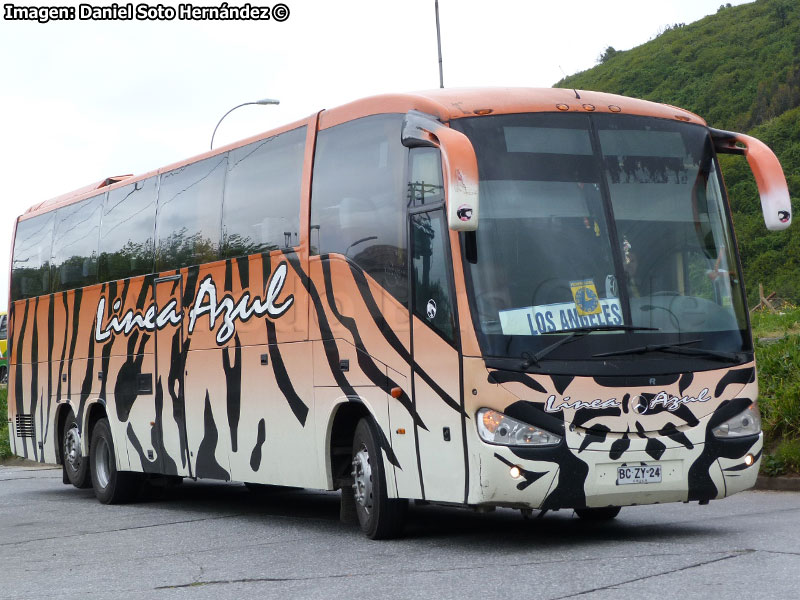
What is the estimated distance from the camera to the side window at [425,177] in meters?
9.56

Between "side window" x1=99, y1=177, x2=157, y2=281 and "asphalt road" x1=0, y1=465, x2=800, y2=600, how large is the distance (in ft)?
10.2

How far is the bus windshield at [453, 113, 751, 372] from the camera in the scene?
9.14 m

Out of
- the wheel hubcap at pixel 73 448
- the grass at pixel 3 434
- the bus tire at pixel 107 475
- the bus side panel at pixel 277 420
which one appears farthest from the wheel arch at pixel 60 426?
the grass at pixel 3 434

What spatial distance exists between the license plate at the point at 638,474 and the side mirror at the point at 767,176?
2110mm

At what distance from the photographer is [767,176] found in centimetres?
997

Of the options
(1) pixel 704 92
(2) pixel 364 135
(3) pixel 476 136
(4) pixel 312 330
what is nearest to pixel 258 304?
(4) pixel 312 330

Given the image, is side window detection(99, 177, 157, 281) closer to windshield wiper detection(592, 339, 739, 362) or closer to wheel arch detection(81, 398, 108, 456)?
wheel arch detection(81, 398, 108, 456)

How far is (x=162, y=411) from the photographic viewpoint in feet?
47.8

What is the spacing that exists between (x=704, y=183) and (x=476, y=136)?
1.83 m

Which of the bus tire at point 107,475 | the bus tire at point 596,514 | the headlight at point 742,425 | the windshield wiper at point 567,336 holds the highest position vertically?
the windshield wiper at point 567,336

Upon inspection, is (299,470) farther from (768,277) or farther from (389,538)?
(768,277)

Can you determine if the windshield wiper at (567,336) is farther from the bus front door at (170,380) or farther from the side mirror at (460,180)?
the bus front door at (170,380)

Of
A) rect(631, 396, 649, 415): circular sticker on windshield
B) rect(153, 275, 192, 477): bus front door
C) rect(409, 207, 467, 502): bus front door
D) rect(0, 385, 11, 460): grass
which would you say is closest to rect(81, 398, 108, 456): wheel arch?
rect(153, 275, 192, 477): bus front door

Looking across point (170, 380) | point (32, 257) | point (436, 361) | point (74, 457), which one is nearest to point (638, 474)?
point (436, 361)
